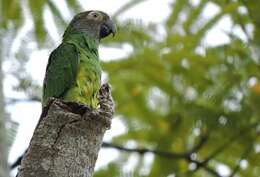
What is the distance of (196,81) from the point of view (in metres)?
6.16

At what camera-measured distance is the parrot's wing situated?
4.69 meters

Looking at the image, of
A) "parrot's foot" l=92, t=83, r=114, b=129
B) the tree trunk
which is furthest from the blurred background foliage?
"parrot's foot" l=92, t=83, r=114, b=129

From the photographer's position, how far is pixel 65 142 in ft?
9.11

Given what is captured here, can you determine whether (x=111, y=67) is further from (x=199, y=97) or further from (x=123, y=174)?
(x=123, y=174)

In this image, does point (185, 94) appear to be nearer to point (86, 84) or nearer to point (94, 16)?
point (94, 16)

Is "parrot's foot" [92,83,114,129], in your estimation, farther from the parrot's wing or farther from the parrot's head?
the parrot's head

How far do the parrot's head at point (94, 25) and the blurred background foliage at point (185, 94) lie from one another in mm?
121

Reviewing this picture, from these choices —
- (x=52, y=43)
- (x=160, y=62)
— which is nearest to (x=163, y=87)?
(x=160, y=62)

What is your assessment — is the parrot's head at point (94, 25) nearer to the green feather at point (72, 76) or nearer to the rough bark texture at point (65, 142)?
the green feather at point (72, 76)

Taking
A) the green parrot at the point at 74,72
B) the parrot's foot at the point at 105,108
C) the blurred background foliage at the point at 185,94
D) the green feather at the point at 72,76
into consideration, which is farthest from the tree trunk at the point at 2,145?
the blurred background foliage at the point at 185,94

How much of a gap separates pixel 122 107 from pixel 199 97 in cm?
70

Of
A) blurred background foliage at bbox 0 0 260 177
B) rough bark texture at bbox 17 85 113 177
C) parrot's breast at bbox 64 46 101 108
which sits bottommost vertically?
rough bark texture at bbox 17 85 113 177

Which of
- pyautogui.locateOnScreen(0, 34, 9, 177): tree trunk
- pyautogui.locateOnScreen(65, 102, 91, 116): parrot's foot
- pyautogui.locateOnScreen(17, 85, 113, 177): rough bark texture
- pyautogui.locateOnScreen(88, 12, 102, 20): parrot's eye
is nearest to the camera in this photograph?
pyautogui.locateOnScreen(17, 85, 113, 177): rough bark texture

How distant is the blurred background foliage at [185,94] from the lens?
5.72 m
